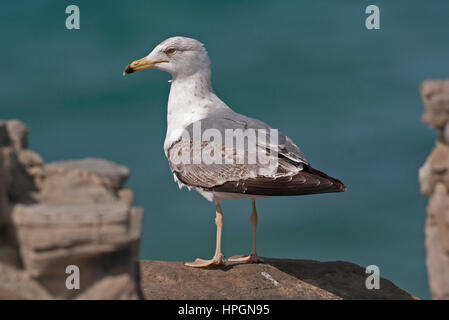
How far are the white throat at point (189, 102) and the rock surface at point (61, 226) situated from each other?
3.01 metres

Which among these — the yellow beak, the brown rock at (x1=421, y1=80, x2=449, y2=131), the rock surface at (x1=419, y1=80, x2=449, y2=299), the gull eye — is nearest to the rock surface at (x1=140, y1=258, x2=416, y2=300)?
the rock surface at (x1=419, y1=80, x2=449, y2=299)

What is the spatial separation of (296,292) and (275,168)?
1.66 metres

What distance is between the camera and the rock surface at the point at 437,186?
244 inches

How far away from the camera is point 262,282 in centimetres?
902

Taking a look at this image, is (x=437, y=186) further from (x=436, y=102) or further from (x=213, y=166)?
(x=213, y=166)

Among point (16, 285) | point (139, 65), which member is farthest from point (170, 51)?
point (16, 285)

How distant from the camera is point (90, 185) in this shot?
→ 6.44 m

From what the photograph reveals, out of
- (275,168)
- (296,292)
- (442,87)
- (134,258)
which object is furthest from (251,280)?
(442,87)

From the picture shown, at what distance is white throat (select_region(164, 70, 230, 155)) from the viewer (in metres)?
9.68

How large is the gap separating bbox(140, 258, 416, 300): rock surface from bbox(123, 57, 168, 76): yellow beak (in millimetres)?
2844

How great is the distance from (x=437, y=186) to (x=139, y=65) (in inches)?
209

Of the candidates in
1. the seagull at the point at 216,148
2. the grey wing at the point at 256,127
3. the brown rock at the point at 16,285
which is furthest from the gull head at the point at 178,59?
the brown rock at the point at 16,285

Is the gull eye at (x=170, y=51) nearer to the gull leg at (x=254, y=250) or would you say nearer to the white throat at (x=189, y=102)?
the white throat at (x=189, y=102)
